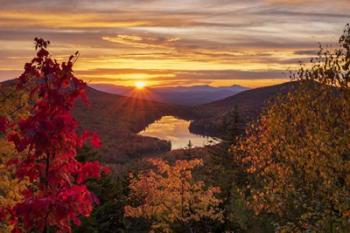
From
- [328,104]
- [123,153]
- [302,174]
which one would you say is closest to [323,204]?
[302,174]

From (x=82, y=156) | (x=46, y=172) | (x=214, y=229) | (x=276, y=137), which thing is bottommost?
(x=214, y=229)

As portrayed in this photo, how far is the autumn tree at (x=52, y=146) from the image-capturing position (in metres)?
8.94

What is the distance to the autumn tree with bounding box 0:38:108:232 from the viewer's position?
29.3ft

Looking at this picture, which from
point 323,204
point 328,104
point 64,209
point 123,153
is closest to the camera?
point 64,209

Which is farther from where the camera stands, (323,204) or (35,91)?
(323,204)

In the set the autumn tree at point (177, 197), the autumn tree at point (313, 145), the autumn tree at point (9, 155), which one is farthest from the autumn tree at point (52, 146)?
the autumn tree at point (177, 197)

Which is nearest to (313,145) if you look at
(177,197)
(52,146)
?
(177,197)

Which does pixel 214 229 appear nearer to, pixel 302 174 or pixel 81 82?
pixel 302 174

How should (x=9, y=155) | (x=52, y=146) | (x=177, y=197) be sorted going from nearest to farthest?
(x=52, y=146) → (x=9, y=155) → (x=177, y=197)

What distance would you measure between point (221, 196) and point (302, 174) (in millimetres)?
21230

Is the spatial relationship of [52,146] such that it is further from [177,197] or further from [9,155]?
[177,197]

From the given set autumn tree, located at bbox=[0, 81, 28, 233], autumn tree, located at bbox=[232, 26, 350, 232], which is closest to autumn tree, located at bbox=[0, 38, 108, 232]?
autumn tree, located at bbox=[0, 81, 28, 233]

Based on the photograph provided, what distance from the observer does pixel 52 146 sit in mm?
9125

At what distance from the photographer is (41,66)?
30.4 ft
